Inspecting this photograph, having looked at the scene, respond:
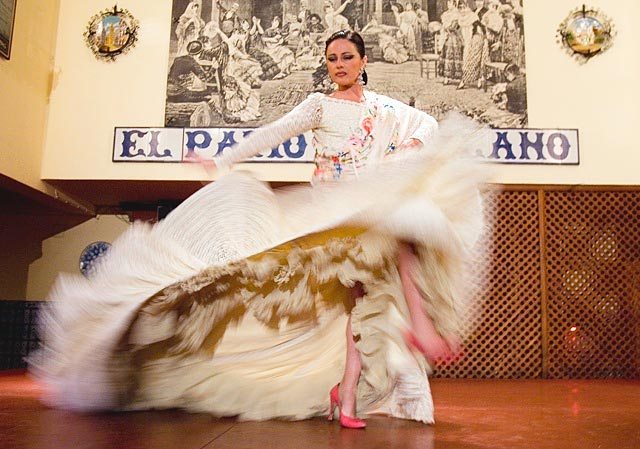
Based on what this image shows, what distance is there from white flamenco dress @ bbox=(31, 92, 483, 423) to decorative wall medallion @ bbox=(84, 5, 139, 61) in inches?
167

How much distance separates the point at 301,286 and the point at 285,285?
0.07 metres

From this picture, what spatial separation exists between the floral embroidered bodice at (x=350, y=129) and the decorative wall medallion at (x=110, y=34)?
14.1 ft

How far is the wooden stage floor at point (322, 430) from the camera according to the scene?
1710 millimetres

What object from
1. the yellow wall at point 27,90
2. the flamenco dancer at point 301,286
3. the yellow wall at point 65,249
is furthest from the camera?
the yellow wall at point 65,249

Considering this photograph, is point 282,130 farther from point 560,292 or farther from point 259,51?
point 560,292

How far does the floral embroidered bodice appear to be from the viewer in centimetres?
231

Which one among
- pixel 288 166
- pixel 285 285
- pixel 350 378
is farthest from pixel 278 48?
pixel 350 378

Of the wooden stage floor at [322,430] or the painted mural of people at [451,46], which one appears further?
the painted mural of people at [451,46]

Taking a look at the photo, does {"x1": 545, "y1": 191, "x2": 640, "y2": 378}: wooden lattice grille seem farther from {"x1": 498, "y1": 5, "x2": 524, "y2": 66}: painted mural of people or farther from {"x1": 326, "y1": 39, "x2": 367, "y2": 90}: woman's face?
{"x1": 326, "y1": 39, "x2": 367, "y2": 90}: woman's face

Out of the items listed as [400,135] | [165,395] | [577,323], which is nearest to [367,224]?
[400,135]

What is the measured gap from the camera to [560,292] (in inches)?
222

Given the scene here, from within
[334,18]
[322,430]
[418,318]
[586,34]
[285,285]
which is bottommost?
[322,430]

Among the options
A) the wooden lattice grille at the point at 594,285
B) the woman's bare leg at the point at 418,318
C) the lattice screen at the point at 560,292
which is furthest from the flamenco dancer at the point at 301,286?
the wooden lattice grille at the point at 594,285

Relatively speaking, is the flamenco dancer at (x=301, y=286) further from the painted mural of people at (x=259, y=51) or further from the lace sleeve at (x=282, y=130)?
the painted mural of people at (x=259, y=51)
